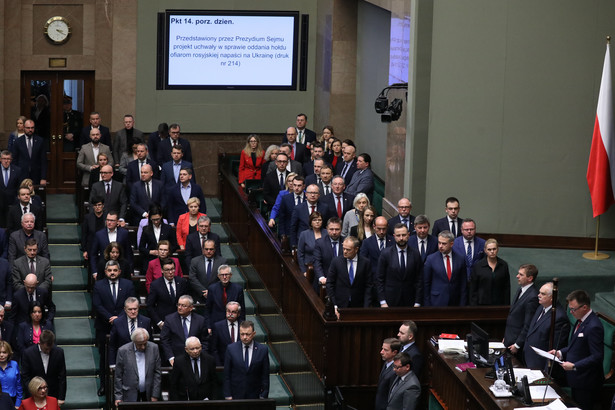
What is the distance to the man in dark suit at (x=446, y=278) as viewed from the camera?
11680 millimetres

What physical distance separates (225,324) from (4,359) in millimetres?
2145

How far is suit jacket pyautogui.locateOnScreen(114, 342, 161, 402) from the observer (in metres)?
11.2

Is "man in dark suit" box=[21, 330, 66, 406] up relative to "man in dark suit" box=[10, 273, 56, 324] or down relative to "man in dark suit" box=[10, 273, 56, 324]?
down

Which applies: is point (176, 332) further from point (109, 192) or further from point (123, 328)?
point (109, 192)

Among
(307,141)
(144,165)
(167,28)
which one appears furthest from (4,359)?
(167,28)

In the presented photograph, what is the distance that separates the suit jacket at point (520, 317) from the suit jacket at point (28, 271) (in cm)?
499

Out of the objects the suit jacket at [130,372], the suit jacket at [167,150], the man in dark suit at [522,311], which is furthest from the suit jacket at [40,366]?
the suit jacket at [167,150]

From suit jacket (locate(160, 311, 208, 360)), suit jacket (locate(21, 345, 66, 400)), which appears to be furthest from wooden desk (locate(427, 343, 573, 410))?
suit jacket (locate(21, 345, 66, 400))

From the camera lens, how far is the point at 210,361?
11.0 metres

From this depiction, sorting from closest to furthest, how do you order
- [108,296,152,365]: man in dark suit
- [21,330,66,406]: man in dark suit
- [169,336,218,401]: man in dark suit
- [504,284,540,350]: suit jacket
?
[504,284,540,350]: suit jacket → [169,336,218,401]: man in dark suit → [21,330,66,406]: man in dark suit → [108,296,152,365]: man in dark suit

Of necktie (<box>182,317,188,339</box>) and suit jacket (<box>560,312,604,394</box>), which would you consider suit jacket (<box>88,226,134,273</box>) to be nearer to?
necktie (<box>182,317,188,339</box>)

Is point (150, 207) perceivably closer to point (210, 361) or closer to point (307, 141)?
point (210, 361)

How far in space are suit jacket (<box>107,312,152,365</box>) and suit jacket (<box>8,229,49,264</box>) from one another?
1.82 m

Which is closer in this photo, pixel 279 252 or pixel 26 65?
pixel 279 252
